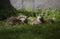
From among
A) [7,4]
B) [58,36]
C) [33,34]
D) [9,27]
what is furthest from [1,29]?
[7,4]

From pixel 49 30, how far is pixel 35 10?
12.5ft

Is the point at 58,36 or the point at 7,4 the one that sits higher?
the point at 7,4

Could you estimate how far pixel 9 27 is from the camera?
1190 cm

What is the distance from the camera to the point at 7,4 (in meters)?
15.4

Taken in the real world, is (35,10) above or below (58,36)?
above

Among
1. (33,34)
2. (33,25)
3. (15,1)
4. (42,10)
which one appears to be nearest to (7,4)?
(15,1)

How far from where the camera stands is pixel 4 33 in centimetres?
1127

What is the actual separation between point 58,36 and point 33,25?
1.60 m

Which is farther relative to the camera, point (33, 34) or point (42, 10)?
point (42, 10)

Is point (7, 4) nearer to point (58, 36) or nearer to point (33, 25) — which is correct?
point (33, 25)

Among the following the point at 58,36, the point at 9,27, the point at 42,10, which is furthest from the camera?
the point at 42,10

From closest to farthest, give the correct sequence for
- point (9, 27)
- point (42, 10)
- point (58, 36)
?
point (58, 36), point (9, 27), point (42, 10)

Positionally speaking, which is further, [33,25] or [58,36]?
[33,25]

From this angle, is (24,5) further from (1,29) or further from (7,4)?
(1,29)
